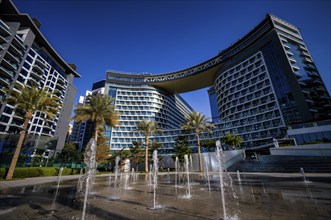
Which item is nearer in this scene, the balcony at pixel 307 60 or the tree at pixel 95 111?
the tree at pixel 95 111

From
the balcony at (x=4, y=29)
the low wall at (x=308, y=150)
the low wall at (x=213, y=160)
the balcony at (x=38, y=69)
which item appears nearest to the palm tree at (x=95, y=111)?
the low wall at (x=213, y=160)

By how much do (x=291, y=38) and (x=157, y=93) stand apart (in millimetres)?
67444

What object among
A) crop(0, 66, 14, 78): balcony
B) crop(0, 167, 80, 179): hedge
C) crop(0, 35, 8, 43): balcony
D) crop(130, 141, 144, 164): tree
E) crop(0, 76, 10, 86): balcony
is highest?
crop(0, 35, 8, 43): balcony

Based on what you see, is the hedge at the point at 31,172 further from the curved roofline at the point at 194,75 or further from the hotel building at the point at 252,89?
the curved roofline at the point at 194,75

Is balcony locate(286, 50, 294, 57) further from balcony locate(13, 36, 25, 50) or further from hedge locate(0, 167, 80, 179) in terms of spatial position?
balcony locate(13, 36, 25, 50)

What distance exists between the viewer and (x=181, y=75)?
3573 inches

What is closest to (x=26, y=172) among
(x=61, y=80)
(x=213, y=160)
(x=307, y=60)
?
(x=213, y=160)

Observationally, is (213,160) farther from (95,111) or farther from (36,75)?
(36,75)

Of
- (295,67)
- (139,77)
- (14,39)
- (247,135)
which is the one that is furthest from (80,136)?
(295,67)

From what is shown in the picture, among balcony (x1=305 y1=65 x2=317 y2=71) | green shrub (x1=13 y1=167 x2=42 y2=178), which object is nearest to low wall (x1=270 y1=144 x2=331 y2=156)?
green shrub (x1=13 y1=167 x2=42 y2=178)

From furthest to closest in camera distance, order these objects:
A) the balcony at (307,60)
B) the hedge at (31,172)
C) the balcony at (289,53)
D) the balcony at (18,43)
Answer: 1. the balcony at (307,60)
2. the balcony at (289,53)
3. the balcony at (18,43)
4. the hedge at (31,172)

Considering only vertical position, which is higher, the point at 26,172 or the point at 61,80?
the point at 61,80

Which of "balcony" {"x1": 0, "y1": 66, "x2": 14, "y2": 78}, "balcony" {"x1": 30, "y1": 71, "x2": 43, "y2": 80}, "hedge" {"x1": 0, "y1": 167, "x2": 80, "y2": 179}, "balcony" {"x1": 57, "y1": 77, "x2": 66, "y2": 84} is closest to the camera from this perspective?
"hedge" {"x1": 0, "y1": 167, "x2": 80, "y2": 179}

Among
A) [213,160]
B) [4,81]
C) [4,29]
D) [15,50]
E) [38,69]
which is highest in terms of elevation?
[4,29]
